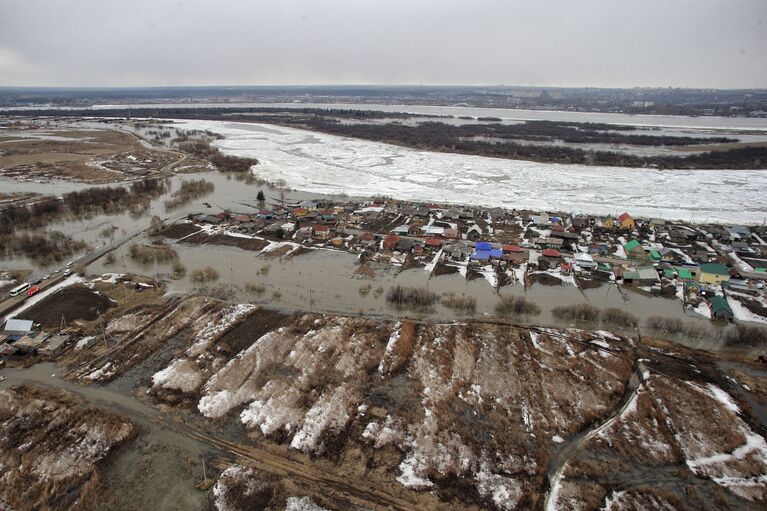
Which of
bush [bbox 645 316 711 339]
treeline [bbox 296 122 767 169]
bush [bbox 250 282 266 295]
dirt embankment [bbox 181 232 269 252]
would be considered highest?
treeline [bbox 296 122 767 169]

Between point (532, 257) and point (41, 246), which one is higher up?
point (41, 246)

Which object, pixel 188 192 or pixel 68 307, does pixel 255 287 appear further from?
pixel 188 192

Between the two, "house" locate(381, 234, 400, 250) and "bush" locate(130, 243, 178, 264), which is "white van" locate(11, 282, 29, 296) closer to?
"bush" locate(130, 243, 178, 264)

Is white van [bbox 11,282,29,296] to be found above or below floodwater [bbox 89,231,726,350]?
above

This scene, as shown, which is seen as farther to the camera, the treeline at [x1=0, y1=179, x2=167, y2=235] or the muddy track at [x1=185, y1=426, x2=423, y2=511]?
the treeline at [x1=0, y1=179, x2=167, y2=235]

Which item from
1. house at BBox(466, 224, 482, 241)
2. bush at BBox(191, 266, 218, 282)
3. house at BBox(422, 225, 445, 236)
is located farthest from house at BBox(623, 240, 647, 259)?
bush at BBox(191, 266, 218, 282)

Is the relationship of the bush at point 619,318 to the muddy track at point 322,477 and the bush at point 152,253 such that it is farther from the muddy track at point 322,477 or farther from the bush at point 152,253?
the bush at point 152,253

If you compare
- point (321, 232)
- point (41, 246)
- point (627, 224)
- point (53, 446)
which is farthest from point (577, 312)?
point (41, 246)
